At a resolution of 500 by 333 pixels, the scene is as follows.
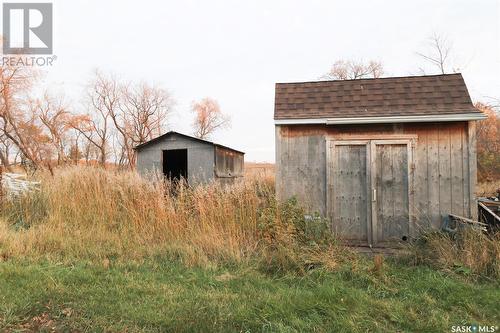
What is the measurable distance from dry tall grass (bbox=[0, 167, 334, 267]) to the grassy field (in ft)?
0.08

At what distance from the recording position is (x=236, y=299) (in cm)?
321

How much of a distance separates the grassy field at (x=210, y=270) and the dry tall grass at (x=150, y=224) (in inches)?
0.9

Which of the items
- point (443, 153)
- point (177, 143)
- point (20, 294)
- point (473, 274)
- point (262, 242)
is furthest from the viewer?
point (177, 143)

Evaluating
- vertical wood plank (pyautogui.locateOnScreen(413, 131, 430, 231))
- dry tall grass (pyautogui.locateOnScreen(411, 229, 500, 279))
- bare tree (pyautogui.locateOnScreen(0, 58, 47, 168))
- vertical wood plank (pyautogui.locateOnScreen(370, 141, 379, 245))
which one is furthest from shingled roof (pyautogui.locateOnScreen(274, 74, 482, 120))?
bare tree (pyautogui.locateOnScreen(0, 58, 47, 168))

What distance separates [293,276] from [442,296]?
5.61 feet

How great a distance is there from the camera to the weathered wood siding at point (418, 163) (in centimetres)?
560

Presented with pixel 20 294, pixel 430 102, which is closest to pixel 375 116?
pixel 430 102

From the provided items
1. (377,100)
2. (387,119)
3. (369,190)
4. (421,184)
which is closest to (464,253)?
(421,184)

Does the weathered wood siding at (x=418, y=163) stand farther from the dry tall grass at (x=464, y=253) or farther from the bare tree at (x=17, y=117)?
the bare tree at (x=17, y=117)

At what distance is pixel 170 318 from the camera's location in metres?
2.80

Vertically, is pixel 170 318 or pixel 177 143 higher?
pixel 177 143

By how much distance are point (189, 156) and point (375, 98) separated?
7.10 metres

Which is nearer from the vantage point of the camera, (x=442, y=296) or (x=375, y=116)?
(x=442, y=296)

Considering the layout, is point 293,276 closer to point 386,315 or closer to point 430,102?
point 386,315
